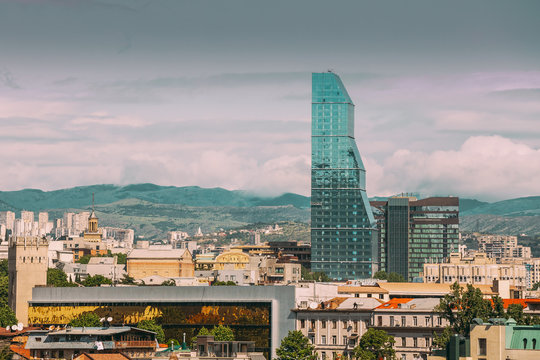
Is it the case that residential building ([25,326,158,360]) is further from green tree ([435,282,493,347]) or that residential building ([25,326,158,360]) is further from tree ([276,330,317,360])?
green tree ([435,282,493,347])

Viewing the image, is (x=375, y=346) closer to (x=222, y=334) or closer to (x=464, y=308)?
(x=464, y=308)

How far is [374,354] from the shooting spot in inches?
6806

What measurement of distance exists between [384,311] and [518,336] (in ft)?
246

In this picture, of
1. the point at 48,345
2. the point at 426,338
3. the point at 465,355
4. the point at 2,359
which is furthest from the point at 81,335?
the point at 465,355

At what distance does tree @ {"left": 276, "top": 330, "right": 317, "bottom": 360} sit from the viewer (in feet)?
579

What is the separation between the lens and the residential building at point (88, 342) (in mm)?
163750

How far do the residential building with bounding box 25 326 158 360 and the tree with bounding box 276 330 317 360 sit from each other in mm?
16098

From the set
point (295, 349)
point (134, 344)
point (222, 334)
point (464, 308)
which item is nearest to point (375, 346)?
point (295, 349)

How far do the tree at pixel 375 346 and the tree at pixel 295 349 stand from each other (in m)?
6.12

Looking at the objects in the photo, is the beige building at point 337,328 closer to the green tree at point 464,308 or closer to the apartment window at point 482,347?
the green tree at point 464,308

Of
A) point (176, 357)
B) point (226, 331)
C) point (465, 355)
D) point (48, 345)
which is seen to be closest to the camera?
point (465, 355)

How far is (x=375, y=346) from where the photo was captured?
174375 mm

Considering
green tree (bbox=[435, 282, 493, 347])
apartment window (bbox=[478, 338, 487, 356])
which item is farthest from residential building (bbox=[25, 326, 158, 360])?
apartment window (bbox=[478, 338, 487, 356])

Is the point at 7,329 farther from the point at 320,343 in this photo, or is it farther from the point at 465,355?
the point at 465,355
